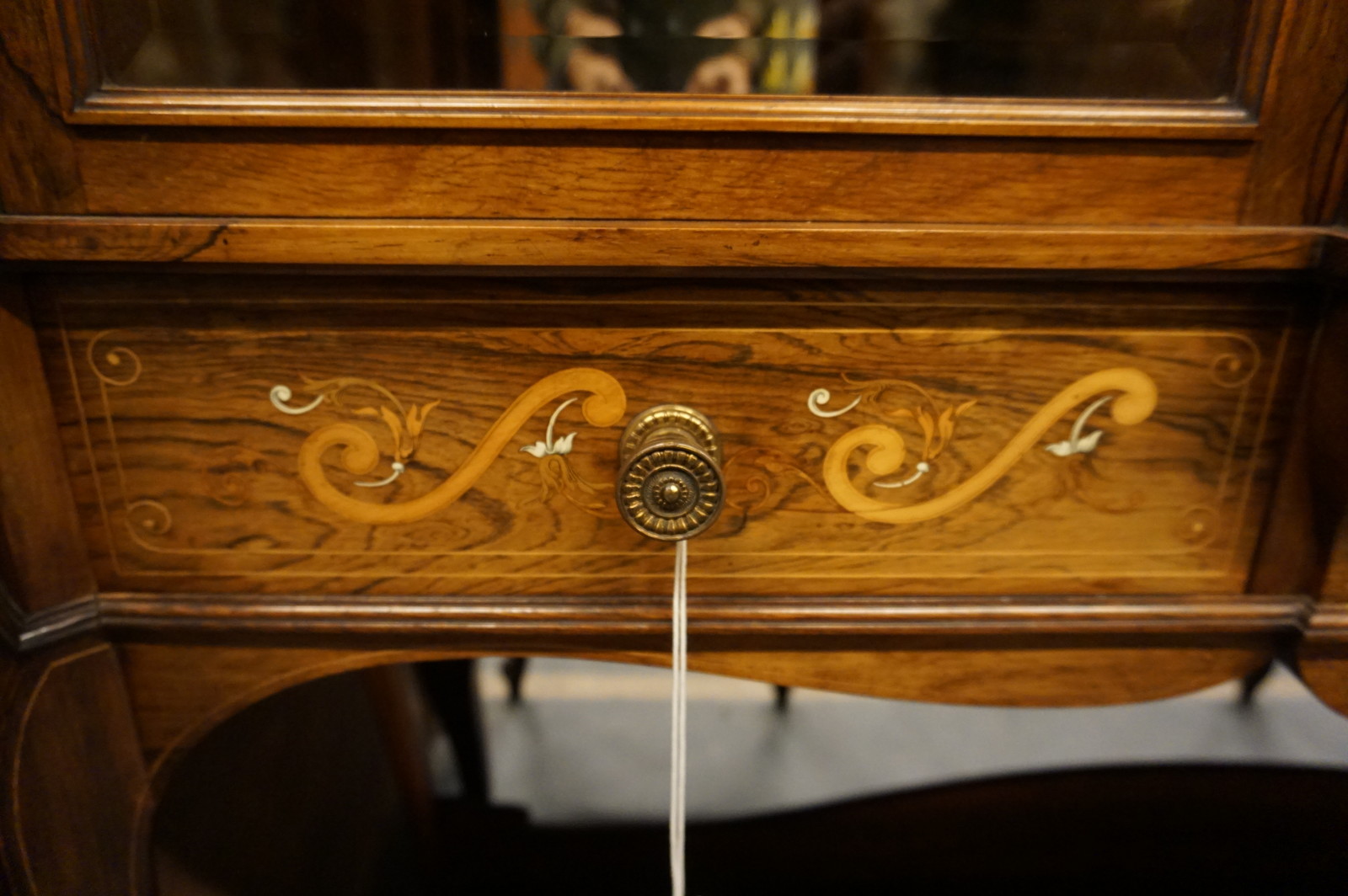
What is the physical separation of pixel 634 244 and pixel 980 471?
0.19 m

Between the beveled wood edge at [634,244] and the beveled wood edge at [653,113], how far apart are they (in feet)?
0.13

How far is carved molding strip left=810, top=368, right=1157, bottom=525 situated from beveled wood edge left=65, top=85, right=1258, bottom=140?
105mm

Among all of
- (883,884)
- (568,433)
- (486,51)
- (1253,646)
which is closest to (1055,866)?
(883,884)

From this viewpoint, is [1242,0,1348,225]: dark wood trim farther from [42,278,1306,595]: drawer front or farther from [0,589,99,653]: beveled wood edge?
[0,589,99,653]: beveled wood edge

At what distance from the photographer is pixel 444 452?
0.38 meters

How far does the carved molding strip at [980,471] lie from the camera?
38 cm

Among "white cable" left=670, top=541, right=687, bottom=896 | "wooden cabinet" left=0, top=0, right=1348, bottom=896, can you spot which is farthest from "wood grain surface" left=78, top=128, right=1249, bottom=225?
"white cable" left=670, top=541, right=687, bottom=896

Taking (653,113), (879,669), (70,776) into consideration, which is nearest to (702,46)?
(653,113)

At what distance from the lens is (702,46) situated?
0.38m

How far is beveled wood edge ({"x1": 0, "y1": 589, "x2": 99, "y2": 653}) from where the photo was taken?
0.38 m

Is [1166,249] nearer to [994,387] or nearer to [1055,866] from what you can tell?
[994,387]

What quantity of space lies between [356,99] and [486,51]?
0.21ft

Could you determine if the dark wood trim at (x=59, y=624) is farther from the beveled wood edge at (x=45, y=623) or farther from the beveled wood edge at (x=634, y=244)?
the beveled wood edge at (x=634, y=244)

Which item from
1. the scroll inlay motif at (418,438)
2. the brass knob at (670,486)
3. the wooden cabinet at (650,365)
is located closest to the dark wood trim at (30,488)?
the wooden cabinet at (650,365)
